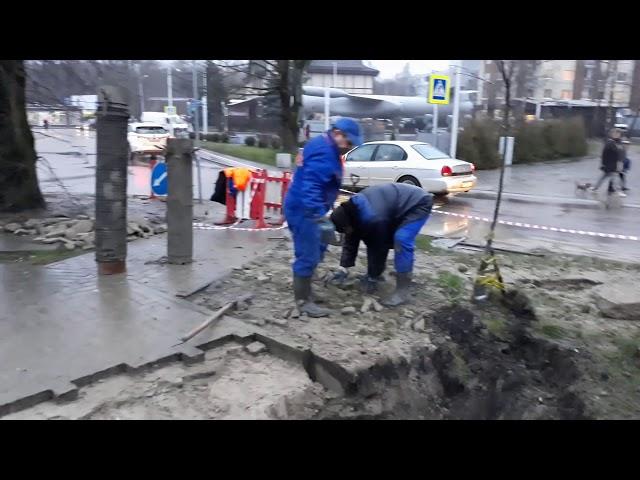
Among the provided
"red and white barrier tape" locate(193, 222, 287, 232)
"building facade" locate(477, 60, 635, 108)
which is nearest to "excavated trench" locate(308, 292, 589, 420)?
"red and white barrier tape" locate(193, 222, 287, 232)

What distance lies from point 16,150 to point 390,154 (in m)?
8.92

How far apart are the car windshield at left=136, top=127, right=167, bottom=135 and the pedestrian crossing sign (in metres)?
14.6

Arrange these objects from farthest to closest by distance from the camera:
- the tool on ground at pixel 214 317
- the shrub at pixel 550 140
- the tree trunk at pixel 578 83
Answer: the tree trunk at pixel 578 83, the shrub at pixel 550 140, the tool on ground at pixel 214 317

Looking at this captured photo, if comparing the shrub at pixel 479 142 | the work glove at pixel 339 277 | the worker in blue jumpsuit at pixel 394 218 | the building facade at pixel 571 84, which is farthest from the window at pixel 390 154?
the building facade at pixel 571 84

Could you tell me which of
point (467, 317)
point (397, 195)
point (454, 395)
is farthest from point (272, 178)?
point (454, 395)

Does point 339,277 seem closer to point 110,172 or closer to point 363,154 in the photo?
point 110,172

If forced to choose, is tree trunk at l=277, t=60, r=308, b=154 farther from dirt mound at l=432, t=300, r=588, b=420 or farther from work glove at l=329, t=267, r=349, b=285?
dirt mound at l=432, t=300, r=588, b=420

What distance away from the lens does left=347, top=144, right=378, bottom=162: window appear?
1520 cm

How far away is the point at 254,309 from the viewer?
5547mm

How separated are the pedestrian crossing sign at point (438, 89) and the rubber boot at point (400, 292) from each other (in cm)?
1556

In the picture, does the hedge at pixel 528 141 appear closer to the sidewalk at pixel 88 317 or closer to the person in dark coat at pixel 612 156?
the person in dark coat at pixel 612 156

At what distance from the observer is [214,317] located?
200 inches

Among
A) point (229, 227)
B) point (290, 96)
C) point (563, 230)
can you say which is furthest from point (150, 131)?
point (563, 230)

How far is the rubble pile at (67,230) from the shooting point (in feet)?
26.8
